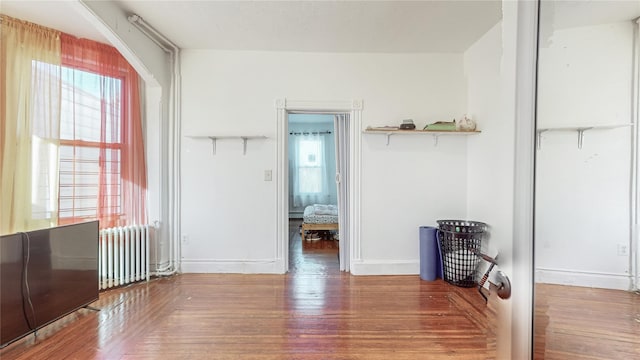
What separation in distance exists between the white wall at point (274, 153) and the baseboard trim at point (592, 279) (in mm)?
2479

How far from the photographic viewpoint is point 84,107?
2.65 m

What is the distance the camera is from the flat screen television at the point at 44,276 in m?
1.80

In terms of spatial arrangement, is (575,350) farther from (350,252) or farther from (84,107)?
(84,107)

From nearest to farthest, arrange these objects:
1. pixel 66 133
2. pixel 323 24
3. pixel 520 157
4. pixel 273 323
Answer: pixel 520 157 < pixel 273 323 < pixel 66 133 < pixel 323 24

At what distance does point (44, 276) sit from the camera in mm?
2012

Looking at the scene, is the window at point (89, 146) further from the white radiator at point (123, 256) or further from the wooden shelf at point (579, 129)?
the wooden shelf at point (579, 129)

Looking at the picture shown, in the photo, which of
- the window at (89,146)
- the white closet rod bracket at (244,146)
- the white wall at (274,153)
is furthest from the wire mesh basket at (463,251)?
the window at (89,146)

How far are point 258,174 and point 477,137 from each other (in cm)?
256

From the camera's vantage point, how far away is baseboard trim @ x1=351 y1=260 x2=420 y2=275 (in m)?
3.25

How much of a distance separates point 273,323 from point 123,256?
181cm

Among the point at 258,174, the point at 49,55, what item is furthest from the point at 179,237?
the point at 49,55

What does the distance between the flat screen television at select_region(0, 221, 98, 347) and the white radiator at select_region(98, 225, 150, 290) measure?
274 millimetres

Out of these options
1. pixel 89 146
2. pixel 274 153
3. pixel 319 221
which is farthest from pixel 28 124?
pixel 319 221

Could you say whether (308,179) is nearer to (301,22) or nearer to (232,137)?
(232,137)
